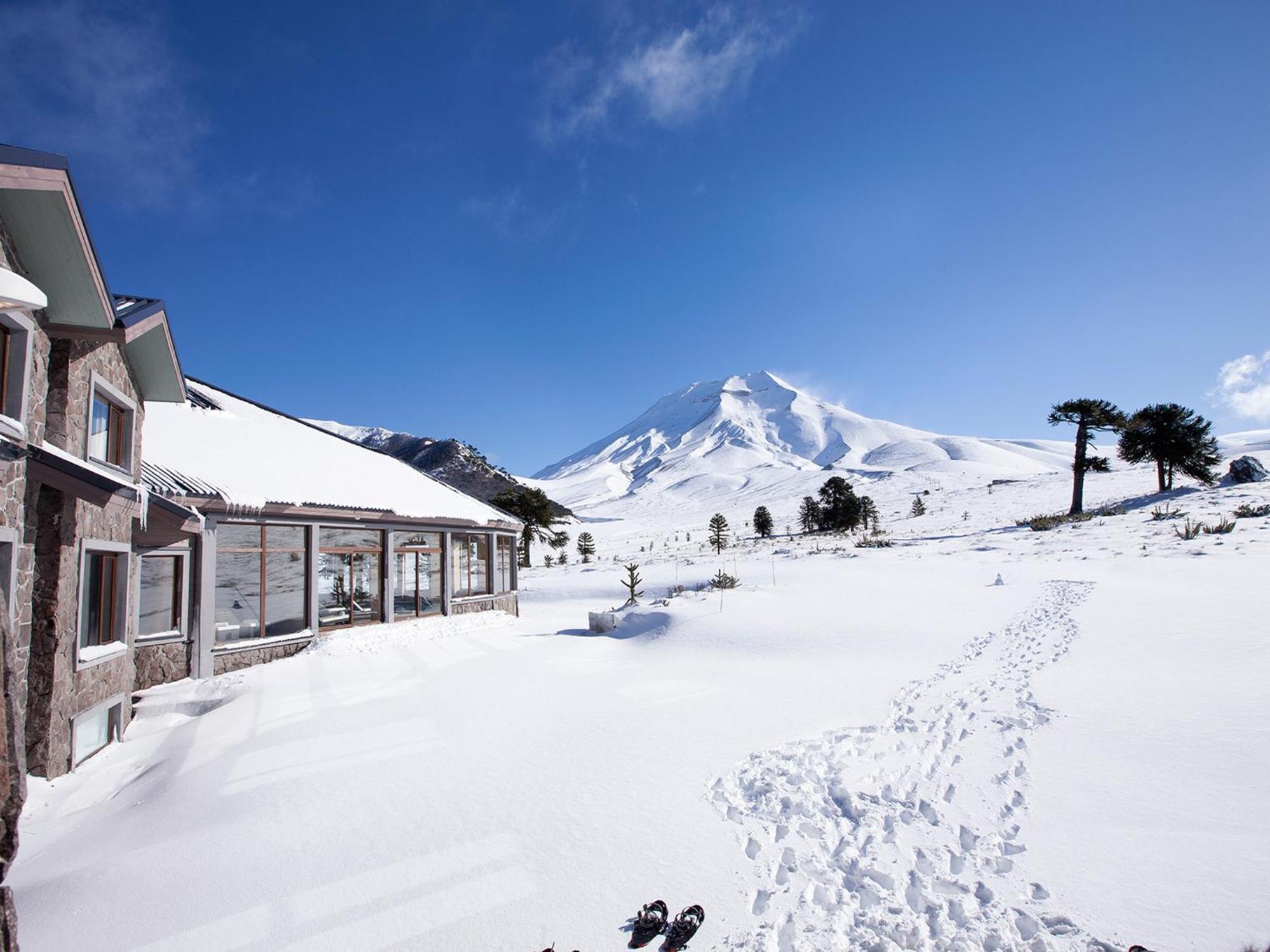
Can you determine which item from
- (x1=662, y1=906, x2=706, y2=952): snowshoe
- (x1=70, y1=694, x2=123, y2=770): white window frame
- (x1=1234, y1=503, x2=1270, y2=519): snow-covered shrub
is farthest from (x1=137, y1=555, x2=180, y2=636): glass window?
(x1=1234, y1=503, x2=1270, y2=519): snow-covered shrub

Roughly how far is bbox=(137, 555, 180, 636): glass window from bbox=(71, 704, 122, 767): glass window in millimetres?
1882

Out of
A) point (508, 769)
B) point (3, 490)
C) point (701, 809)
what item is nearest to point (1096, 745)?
point (701, 809)

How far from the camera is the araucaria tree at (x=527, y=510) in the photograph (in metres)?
34.4

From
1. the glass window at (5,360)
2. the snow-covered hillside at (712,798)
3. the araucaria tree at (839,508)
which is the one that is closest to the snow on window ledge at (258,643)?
the snow-covered hillside at (712,798)

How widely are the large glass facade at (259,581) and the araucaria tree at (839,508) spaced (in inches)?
1268

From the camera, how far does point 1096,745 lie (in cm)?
522

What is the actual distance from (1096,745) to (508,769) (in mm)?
5319

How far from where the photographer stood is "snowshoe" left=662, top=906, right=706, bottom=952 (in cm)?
317

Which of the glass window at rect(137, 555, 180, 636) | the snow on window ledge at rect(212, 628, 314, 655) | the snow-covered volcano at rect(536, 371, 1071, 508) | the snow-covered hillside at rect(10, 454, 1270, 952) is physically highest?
the snow-covered volcano at rect(536, 371, 1071, 508)

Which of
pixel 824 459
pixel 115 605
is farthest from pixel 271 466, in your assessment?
pixel 824 459

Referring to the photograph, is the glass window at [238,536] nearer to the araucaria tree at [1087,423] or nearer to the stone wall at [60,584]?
the stone wall at [60,584]

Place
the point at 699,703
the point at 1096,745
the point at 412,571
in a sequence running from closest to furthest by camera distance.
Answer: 1. the point at 1096,745
2. the point at 699,703
3. the point at 412,571

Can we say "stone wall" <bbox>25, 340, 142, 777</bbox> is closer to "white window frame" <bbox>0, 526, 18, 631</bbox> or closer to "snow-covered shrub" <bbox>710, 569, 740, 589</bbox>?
"white window frame" <bbox>0, 526, 18, 631</bbox>

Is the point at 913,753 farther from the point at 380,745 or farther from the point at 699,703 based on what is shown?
the point at 380,745
